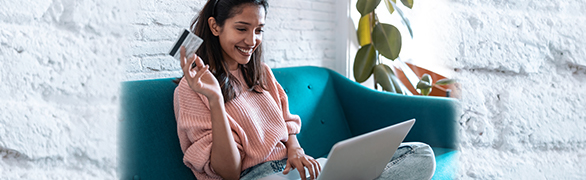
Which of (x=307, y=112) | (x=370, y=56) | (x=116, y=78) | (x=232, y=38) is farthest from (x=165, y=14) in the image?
(x=116, y=78)

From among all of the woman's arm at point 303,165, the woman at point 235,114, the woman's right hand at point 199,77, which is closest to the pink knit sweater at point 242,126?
the woman at point 235,114

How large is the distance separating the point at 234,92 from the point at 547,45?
3.61 ft

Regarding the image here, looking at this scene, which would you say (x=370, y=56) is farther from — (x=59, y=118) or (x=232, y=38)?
(x=59, y=118)

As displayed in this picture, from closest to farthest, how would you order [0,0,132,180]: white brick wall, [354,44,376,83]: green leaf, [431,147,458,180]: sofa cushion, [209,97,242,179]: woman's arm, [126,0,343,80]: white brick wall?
[0,0,132,180]: white brick wall, [209,97,242,179]: woman's arm, [431,147,458,180]: sofa cushion, [126,0,343,80]: white brick wall, [354,44,376,83]: green leaf

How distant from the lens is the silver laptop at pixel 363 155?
2.08 ft

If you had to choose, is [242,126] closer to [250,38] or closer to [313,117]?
[250,38]

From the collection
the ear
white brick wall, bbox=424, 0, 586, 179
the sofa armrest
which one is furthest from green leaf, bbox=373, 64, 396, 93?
white brick wall, bbox=424, 0, 586, 179

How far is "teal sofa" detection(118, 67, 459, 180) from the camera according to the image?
4.14 ft

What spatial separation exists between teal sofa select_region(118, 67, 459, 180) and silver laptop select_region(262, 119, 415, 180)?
66 centimetres

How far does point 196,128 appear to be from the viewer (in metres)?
1.18

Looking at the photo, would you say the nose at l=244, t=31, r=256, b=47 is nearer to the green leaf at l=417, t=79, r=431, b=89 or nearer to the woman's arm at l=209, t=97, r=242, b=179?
the woman's arm at l=209, t=97, r=242, b=179

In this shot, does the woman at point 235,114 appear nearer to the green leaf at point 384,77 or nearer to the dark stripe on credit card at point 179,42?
the dark stripe on credit card at point 179,42

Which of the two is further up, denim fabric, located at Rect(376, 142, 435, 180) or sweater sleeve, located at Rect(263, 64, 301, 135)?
denim fabric, located at Rect(376, 142, 435, 180)

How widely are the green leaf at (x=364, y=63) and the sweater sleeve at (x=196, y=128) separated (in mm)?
1152
